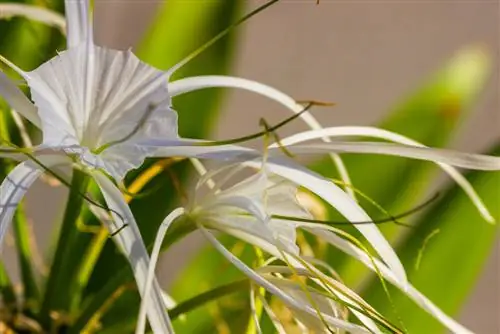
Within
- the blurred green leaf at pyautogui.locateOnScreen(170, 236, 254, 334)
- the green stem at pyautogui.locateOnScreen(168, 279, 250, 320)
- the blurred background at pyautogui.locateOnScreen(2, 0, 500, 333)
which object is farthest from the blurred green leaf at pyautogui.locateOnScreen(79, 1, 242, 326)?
the blurred background at pyautogui.locateOnScreen(2, 0, 500, 333)

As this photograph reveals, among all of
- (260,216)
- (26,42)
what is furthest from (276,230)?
(26,42)

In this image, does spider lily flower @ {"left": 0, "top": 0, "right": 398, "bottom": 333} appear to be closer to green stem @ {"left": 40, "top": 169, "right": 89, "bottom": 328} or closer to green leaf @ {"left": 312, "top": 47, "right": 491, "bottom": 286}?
green stem @ {"left": 40, "top": 169, "right": 89, "bottom": 328}

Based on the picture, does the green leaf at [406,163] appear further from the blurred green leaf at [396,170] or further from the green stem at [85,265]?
the green stem at [85,265]

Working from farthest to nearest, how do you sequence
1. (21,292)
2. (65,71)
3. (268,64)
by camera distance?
(268,64) < (21,292) < (65,71)

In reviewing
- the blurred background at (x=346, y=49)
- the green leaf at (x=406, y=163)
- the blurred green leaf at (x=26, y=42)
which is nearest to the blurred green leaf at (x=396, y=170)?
the green leaf at (x=406, y=163)

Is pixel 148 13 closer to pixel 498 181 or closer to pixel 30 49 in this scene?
pixel 30 49

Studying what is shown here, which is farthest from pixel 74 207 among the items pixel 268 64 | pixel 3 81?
pixel 268 64
